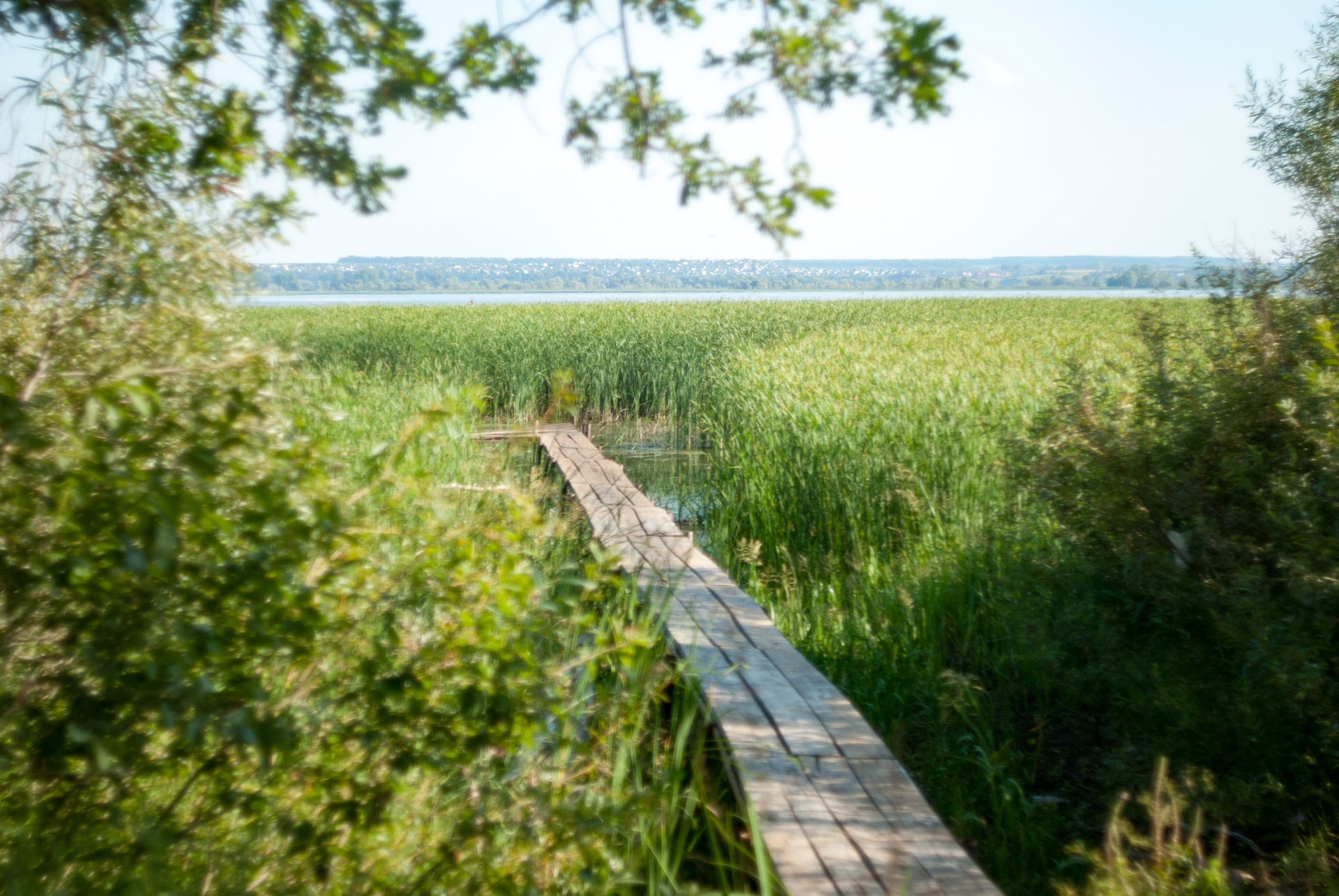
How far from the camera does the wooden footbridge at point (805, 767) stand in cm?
212

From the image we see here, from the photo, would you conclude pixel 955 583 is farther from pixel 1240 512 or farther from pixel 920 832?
pixel 920 832

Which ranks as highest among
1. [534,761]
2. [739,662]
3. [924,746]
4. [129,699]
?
[129,699]

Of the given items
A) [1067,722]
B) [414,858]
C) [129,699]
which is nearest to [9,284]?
[129,699]

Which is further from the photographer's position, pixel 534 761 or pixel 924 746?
pixel 924 746

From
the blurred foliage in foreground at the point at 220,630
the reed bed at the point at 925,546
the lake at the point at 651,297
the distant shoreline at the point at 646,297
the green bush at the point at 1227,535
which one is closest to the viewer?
the blurred foliage in foreground at the point at 220,630

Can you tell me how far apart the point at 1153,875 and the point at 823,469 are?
4.19 m

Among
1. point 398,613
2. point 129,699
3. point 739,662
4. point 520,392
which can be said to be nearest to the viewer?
point 129,699

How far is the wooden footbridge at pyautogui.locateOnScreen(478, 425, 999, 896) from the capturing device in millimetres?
2115

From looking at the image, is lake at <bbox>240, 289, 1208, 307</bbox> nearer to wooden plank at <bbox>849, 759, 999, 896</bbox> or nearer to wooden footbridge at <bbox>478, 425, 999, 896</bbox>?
wooden footbridge at <bbox>478, 425, 999, 896</bbox>

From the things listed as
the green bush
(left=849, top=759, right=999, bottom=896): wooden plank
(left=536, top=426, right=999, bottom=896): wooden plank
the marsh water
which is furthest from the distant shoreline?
the marsh water

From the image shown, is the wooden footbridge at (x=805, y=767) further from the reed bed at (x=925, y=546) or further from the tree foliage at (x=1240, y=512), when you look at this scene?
the tree foliage at (x=1240, y=512)

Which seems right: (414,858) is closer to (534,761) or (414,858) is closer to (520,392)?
(534,761)

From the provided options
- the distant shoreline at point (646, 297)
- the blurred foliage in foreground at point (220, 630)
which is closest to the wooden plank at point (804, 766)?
the blurred foliage in foreground at point (220, 630)

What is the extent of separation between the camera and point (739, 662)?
Answer: 3.36 metres
